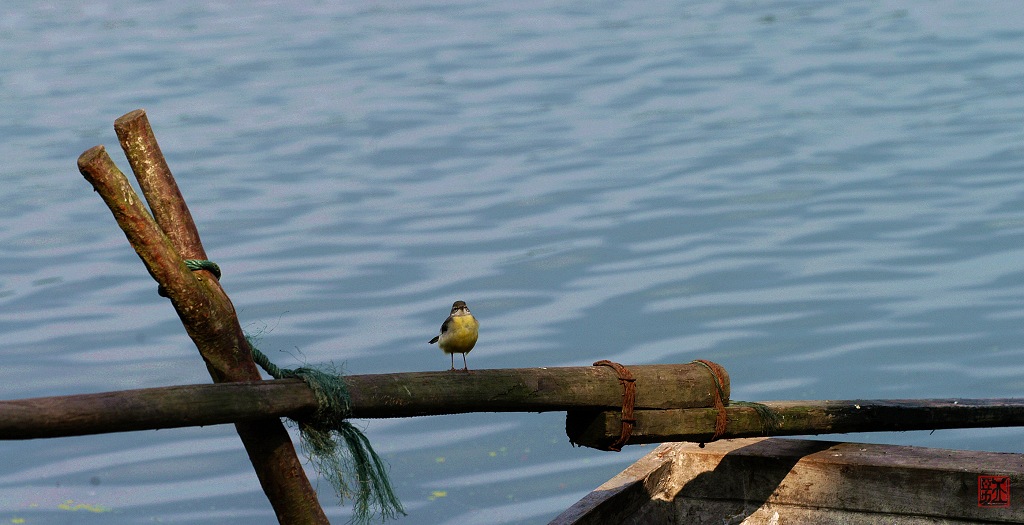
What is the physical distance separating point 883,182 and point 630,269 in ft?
14.3

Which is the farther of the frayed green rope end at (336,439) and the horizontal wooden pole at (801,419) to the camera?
the horizontal wooden pole at (801,419)

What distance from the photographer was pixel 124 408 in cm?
411

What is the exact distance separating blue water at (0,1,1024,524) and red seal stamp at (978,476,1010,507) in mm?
2907

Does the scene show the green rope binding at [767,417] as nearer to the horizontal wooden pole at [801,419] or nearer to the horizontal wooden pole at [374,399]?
the horizontal wooden pole at [801,419]

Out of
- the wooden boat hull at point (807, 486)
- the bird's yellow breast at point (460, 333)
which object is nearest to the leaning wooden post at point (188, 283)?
the bird's yellow breast at point (460, 333)

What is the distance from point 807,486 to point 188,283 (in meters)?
3.44

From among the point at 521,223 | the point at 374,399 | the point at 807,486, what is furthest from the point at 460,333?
the point at 521,223

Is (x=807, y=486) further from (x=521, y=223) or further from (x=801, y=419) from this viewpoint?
(x=521, y=223)

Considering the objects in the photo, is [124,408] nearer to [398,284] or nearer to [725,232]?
[398,284]

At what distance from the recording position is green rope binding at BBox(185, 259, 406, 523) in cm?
471

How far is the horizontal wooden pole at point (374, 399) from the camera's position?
13.0ft

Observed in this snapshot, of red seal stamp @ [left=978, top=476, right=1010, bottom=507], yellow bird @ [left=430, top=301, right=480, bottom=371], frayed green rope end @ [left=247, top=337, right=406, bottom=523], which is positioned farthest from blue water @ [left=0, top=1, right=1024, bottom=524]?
red seal stamp @ [left=978, top=476, right=1010, bottom=507]

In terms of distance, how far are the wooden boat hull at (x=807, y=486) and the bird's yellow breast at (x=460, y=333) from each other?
3.14 ft

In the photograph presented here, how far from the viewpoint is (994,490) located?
6289mm
